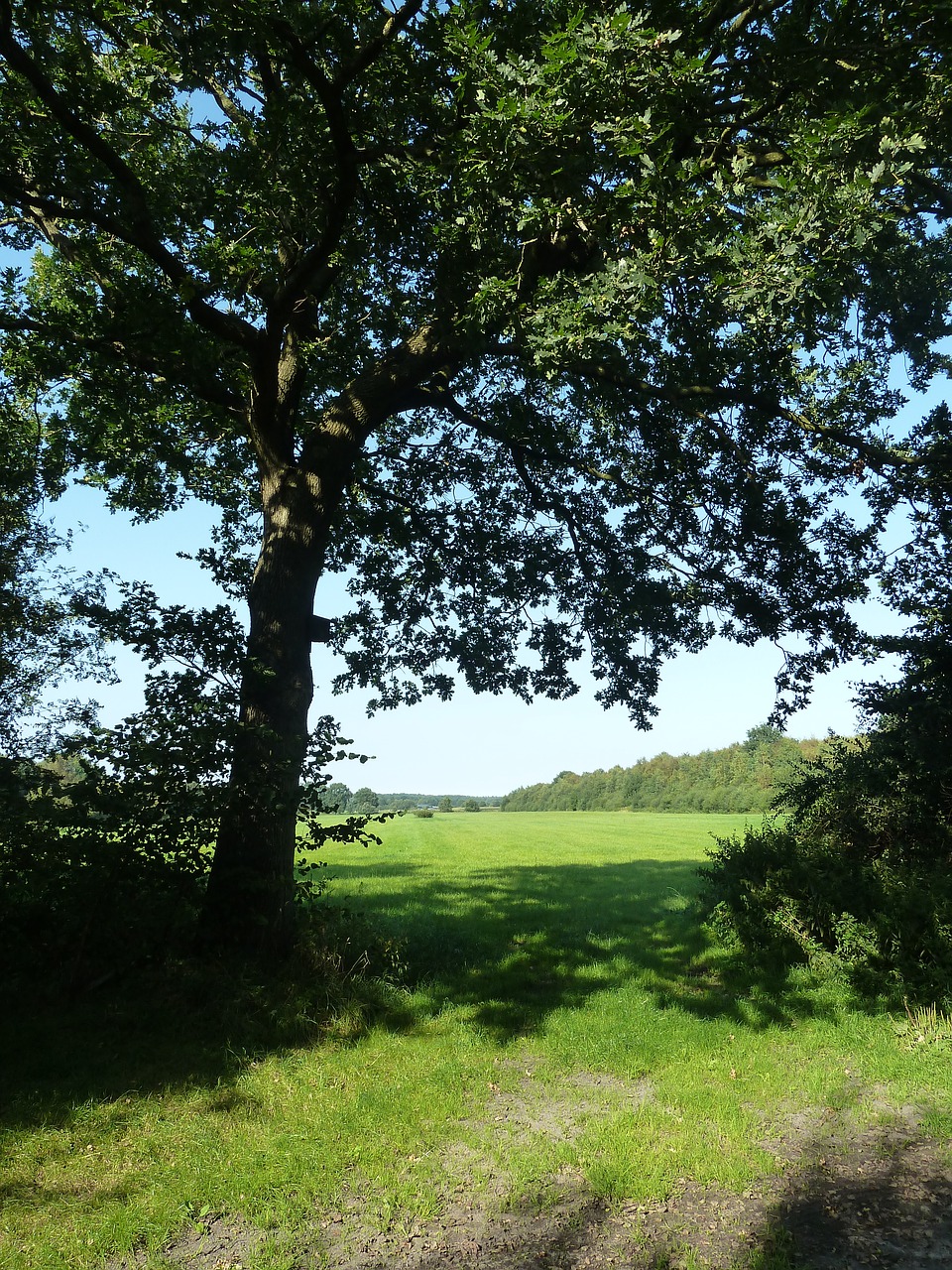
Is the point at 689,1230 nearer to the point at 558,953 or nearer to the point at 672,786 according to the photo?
the point at 558,953

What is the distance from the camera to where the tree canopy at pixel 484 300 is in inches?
260

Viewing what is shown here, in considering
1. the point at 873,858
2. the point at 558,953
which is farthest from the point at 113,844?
the point at 873,858

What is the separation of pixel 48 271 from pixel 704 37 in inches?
463

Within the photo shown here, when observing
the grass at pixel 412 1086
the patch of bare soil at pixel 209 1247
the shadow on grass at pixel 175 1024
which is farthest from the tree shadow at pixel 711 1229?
the shadow on grass at pixel 175 1024

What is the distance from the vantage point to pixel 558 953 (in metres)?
10.2

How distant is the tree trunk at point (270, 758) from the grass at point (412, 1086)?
0.84 m

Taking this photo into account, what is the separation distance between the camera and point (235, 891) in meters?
8.25

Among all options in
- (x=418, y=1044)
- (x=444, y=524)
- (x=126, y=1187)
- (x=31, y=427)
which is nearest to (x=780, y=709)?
(x=444, y=524)

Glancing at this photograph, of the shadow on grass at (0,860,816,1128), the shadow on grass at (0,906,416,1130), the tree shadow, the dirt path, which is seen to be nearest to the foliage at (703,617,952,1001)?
the shadow on grass at (0,860,816,1128)

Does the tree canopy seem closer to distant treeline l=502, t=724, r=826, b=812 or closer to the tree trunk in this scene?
the tree trunk

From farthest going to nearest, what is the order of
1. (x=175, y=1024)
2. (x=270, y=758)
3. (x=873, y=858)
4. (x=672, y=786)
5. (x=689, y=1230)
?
(x=672, y=786), (x=873, y=858), (x=270, y=758), (x=175, y=1024), (x=689, y=1230)

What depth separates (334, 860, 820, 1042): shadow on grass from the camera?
27.2 feet

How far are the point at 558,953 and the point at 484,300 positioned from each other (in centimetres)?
871

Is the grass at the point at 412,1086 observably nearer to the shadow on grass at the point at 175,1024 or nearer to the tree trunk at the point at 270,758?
the shadow on grass at the point at 175,1024
